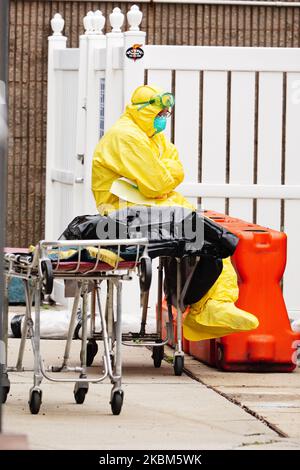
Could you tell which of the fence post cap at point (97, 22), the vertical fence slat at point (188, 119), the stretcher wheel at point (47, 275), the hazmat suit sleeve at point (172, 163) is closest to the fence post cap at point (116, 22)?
the fence post cap at point (97, 22)

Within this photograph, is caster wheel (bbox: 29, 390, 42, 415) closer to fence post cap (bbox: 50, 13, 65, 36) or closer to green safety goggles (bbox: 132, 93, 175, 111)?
green safety goggles (bbox: 132, 93, 175, 111)

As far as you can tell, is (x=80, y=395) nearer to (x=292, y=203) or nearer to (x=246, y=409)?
(x=246, y=409)

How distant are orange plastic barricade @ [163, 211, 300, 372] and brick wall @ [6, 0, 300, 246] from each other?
473 cm

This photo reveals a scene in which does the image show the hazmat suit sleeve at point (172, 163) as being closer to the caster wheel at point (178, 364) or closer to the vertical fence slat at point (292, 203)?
→ the caster wheel at point (178, 364)

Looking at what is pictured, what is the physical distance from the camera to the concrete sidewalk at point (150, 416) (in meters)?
7.02

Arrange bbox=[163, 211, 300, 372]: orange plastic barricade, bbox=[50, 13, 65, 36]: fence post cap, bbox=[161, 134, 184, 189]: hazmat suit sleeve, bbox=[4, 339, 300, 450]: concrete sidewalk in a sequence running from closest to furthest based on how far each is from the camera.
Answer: bbox=[4, 339, 300, 450]: concrete sidewalk → bbox=[163, 211, 300, 372]: orange plastic barricade → bbox=[161, 134, 184, 189]: hazmat suit sleeve → bbox=[50, 13, 65, 36]: fence post cap

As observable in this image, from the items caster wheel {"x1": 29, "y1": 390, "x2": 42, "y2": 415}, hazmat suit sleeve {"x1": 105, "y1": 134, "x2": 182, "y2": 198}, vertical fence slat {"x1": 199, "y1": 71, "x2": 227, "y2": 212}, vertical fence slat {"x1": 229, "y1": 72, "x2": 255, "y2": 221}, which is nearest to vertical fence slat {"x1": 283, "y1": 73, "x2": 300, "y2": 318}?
vertical fence slat {"x1": 229, "y1": 72, "x2": 255, "y2": 221}

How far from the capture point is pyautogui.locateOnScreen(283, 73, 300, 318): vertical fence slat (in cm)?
1143

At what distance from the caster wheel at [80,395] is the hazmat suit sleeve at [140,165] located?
5.95 ft

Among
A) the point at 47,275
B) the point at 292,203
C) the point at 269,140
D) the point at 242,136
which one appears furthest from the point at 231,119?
the point at 47,275

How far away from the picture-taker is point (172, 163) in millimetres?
9789

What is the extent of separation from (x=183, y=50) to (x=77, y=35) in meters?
3.10

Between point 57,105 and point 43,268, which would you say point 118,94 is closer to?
point 57,105
